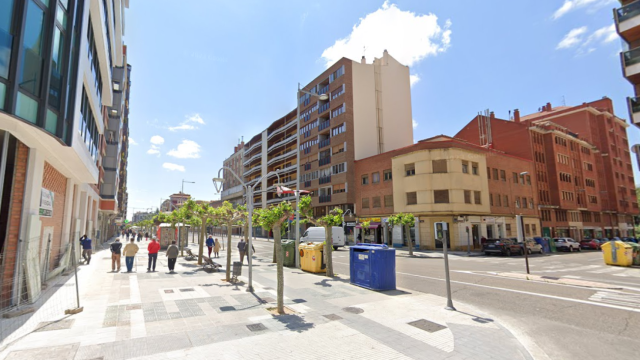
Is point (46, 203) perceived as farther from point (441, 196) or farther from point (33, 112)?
point (441, 196)

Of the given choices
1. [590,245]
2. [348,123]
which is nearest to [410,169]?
[348,123]

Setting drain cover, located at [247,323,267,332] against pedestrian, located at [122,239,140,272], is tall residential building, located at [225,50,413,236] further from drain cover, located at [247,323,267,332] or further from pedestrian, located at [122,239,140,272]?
drain cover, located at [247,323,267,332]

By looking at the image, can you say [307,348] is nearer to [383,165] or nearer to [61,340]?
[61,340]

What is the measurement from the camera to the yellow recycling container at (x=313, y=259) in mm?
14867

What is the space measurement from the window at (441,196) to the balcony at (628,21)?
17.9 metres

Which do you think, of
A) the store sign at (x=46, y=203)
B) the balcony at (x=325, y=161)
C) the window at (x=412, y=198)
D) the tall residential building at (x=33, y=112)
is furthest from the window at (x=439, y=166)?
the store sign at (x=46, y=203)

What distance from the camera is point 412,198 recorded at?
3478 centimetres

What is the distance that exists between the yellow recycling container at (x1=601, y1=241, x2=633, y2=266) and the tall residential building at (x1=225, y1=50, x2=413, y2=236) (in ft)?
89.5

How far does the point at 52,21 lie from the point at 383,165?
34.0m

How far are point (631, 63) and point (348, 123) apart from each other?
29.2m

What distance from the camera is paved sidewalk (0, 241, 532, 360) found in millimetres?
5320

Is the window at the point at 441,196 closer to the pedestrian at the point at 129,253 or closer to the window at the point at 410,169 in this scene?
the window at the point at 410,169

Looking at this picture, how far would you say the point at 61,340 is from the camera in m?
5.79

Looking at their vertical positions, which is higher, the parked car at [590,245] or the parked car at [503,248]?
the parked car at [503,248]
